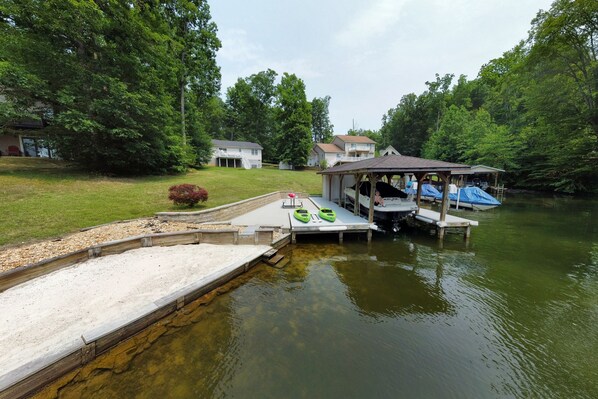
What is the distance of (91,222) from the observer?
7633 mm

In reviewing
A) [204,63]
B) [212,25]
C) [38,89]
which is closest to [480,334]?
[38,89]

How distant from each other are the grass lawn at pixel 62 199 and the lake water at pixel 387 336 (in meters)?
6.31

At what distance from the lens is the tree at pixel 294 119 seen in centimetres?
3622

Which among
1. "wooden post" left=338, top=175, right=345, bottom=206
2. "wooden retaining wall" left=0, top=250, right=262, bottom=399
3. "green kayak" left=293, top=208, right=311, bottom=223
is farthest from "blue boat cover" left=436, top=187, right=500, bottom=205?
"wooden retaining wall" left=0, top=250, right=262, bottom=399

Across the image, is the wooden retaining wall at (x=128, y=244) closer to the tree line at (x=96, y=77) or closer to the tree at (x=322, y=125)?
the tree line at (x=96, y=77)

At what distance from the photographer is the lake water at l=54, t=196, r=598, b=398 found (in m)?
3.15

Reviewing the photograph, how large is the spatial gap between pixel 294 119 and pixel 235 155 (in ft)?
38.8

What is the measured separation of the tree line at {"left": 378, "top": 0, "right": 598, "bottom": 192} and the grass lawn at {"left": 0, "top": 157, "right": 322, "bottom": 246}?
2771cm

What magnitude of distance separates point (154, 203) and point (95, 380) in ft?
30.4

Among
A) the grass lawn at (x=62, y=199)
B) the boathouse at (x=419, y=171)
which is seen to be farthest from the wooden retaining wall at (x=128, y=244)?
the boathouse at (x=419, y=171)

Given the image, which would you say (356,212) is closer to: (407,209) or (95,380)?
(407,209)

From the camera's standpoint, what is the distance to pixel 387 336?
13.7 feet

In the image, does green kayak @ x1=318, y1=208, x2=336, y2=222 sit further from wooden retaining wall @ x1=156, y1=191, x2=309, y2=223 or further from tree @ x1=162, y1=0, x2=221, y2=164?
tree @ x1=162, y1=0, x2=221, y2=164

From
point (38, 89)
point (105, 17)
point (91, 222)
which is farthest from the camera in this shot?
point (105, 17)
